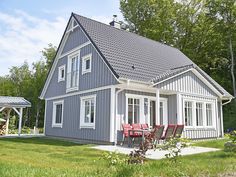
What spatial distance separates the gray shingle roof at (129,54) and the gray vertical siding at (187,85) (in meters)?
0.47

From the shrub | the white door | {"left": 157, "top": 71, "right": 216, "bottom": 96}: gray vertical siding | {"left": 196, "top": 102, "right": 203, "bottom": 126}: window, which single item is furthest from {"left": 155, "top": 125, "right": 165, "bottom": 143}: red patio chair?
{"left": 196, "top": 102, "right": 203, "bottom": 126}: window

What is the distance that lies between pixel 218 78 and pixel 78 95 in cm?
1981

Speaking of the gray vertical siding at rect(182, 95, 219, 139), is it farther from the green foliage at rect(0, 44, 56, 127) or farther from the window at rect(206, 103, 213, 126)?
the green foliage at rect(0, 44, 56, 127)

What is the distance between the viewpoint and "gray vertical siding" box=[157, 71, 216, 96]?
13.5 metres

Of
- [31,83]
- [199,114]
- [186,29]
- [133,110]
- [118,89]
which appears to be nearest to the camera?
[118,89]

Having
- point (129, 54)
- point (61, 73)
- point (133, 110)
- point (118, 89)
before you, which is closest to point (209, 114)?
point (133, 110)

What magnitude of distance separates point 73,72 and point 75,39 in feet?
7.17

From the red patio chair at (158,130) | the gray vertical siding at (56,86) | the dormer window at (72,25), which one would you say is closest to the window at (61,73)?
the gray vertical siding at (56,86)

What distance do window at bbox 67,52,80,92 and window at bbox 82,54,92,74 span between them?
80cm

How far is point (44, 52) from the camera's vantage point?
42.8 meters

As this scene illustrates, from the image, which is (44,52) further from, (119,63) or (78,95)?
(119,63)

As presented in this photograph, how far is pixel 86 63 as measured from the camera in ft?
50.0

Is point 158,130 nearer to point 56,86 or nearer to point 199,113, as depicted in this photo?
point 199,113

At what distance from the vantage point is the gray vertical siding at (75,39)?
1591cm
